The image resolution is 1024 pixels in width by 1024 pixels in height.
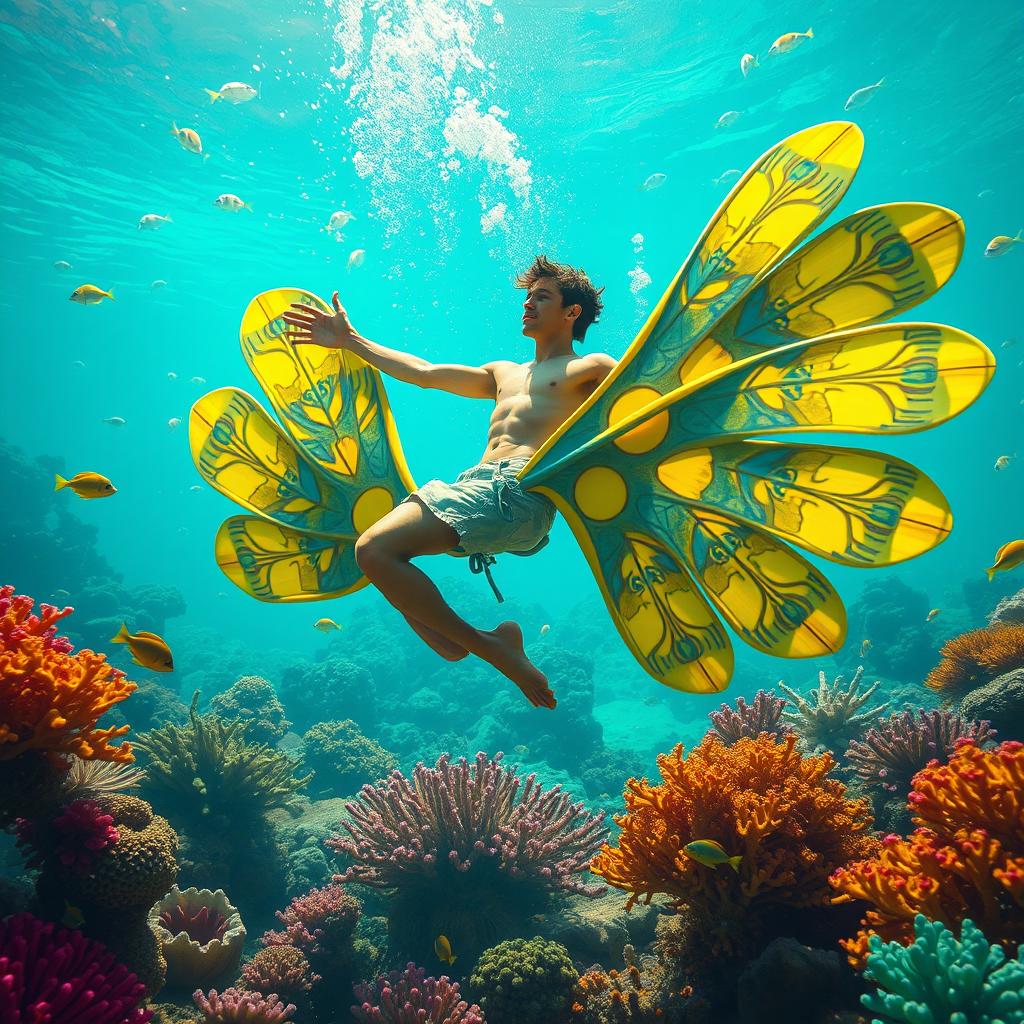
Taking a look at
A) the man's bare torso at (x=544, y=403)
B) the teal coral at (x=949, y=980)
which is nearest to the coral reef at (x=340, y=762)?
the man's bare torso at (x=544, y=403)

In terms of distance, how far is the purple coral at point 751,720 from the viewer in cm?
527

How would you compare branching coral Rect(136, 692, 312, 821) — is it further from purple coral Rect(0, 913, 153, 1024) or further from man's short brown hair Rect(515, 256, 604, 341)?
man's short brown hair Rect(515, 256, 604, 341)

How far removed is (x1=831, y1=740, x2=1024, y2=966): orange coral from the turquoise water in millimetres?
15217

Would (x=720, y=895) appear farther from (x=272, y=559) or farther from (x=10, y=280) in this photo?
(x=10, y=280)

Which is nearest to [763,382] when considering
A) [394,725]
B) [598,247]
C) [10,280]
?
[394,725]

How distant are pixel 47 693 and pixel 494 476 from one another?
2111 millimetres

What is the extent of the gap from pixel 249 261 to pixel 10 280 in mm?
16611

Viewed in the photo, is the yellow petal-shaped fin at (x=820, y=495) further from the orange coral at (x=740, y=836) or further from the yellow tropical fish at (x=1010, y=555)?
the yellow tropical fish at (x=1010, y=555)

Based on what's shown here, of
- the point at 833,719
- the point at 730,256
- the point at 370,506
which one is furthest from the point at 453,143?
the point at 730,256

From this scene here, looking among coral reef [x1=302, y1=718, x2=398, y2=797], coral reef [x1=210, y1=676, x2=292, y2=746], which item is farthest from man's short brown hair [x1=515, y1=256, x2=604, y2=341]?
coral reef [x1=210, y1=676, x2=292, y2=746]

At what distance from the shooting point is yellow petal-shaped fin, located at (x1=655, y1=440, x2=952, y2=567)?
205 cm

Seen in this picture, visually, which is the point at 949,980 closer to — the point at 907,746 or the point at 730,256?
the point at 730,256

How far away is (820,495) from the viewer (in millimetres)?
2219

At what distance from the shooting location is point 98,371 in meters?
68.9
